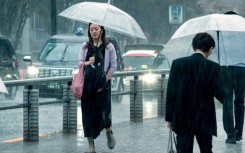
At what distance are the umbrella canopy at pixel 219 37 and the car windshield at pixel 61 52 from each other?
11.9 meters

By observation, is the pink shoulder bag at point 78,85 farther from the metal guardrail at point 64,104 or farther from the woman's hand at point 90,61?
the metal guardrail at point 64,104

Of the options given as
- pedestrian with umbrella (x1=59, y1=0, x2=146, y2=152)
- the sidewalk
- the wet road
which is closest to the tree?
the wet road

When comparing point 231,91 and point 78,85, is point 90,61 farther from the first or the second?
point 231,91

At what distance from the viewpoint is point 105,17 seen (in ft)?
39.5

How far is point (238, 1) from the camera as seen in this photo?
13.2 m

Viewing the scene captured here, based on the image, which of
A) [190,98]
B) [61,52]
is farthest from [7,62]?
[190,98]

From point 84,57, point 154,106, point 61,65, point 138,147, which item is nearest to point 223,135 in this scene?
point 138,147

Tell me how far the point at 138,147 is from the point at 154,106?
9847 millimetres

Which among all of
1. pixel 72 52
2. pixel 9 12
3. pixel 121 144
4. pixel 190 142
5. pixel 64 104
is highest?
pixel 9 12

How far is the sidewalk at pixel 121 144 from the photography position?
12734mm

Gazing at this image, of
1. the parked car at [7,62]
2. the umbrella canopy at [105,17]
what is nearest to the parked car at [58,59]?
the parked car at [7,62]

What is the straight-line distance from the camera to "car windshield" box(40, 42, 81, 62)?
24.3 metres

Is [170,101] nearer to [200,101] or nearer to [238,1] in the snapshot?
[200,101]

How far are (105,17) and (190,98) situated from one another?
3257mm
